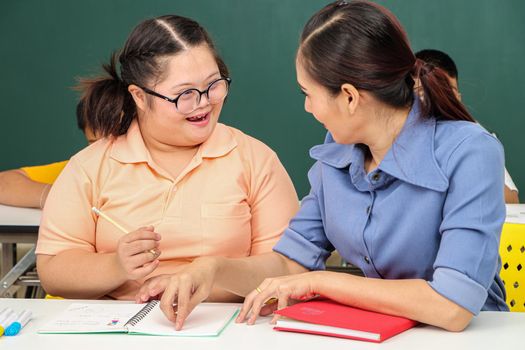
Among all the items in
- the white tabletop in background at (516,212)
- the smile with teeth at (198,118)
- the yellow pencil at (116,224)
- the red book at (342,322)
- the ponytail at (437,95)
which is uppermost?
the ponytail at (437,95)

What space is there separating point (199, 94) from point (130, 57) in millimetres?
239

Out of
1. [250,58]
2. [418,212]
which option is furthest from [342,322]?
[250,58]

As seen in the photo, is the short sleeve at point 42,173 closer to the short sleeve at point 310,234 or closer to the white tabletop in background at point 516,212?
the short sleeve at point 310,234

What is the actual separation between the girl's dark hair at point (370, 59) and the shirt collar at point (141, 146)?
47 centimetres

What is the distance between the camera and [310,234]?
1.95 m

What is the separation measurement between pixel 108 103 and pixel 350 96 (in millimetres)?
770

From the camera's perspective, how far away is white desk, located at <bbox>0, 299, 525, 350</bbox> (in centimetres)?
150

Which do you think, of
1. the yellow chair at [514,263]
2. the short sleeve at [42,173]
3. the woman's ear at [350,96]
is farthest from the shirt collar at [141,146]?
the short sleeve at [42,173]

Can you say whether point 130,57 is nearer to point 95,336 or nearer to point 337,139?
point 337,139

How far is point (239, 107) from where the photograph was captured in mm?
5297

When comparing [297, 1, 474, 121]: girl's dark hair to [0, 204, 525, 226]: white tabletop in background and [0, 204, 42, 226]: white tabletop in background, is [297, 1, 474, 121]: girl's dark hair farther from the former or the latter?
[0, 204, 42, 226]: white tabletop in background

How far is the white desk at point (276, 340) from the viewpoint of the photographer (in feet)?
4.93

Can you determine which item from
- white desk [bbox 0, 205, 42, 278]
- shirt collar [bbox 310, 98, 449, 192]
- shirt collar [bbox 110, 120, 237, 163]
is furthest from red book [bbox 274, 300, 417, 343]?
white desk [bbox 0, 205, 42, 278]

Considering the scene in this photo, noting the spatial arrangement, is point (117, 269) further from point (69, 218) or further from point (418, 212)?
point (418, 212)
